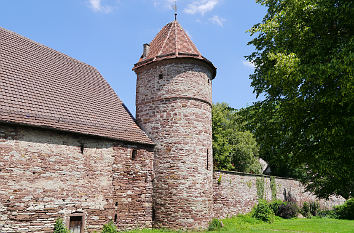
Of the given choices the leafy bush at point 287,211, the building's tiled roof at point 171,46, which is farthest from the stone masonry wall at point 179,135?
the leafy bush at point 287,211

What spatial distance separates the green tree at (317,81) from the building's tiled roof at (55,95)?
23.2 ft

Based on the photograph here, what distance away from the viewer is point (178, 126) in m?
14.0

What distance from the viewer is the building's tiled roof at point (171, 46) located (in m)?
14.8

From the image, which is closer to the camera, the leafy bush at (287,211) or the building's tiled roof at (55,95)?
the building's tiled roof at (55,95)

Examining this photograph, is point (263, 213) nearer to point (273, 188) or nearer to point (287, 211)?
point (287, 211)

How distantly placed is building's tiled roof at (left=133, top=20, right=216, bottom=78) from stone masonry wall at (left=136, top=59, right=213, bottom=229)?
0.35 meters

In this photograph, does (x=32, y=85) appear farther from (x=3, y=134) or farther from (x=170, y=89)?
(x=170, y=89)

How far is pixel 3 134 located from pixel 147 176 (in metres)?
6.50

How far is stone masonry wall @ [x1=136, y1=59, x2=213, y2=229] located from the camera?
13.2 metres

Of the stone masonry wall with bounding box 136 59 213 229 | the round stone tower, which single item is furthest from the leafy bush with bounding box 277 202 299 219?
the stone masonry wall with bounding box 136 59 213 229

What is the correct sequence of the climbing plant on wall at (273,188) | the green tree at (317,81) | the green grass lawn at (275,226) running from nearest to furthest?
the green tree at (317,81)
the green grass lawn at (275,226)
the climbing plant on wall at (273,188)

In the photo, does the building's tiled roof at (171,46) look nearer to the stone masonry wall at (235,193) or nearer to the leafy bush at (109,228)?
the stone masonry wall at (235,193)

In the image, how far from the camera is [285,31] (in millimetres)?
10297

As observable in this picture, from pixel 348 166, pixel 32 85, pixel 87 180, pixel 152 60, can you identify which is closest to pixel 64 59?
pixel 32 85
